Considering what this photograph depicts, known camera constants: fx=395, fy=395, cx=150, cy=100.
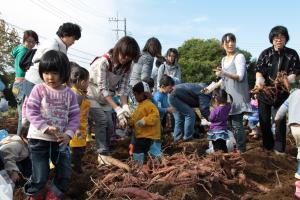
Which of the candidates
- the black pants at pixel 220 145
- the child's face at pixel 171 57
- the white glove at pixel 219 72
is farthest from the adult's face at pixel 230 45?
the child's face at pixel 171 57

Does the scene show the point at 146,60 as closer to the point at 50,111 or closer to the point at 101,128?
the point at 101,128

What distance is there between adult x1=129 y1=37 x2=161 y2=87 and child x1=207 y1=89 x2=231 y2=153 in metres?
1.30

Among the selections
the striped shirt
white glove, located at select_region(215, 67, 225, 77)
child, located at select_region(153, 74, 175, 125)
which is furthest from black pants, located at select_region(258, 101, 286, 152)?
the striped shirt

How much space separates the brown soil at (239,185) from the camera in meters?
3.51

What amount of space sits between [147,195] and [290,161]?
8.86 ft

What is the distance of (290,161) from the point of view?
524 cm

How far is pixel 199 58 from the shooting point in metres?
51.0

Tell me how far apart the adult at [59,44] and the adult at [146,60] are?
1.64 metres

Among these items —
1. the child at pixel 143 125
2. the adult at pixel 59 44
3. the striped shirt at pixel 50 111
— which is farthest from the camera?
the child at pixel 143 125

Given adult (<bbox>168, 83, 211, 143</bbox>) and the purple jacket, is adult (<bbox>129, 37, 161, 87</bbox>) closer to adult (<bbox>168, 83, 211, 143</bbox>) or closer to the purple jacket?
adult (<bbox>168, 83, 211, 143</bbox>)

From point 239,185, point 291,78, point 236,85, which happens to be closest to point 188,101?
point 236,85

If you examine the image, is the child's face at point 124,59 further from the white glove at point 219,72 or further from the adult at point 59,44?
the white glove at point 219,72

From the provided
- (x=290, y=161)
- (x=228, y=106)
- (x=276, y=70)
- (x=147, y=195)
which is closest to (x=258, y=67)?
(x=276, y=70)

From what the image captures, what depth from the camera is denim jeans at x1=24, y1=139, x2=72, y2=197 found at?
3119 millimetres
